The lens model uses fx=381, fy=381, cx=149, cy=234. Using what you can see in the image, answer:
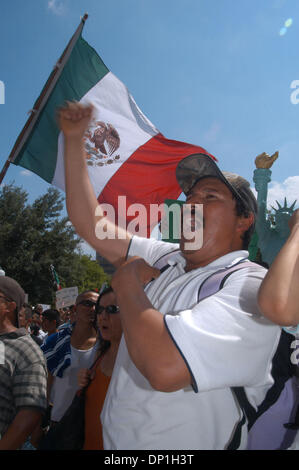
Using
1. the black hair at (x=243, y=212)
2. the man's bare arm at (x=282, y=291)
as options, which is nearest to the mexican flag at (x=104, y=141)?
the black hair at (x=243, y=212)

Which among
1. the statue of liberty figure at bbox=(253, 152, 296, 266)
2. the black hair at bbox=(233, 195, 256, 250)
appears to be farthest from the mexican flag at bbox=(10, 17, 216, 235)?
the black hair at bbox=(233, 195, 256, 250)

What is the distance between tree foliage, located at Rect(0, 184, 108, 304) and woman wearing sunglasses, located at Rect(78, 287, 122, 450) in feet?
89.6

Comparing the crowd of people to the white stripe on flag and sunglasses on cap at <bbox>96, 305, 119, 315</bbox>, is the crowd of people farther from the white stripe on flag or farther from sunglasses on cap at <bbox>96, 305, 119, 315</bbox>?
the white stripe on flag

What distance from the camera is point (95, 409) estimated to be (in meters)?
2.32

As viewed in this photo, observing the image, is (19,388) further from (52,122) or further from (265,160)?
(265,160)

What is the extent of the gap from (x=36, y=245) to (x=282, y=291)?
3182 centimetres

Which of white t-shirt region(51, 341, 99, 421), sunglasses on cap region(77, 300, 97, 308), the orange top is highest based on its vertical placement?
sunglasses on cap region(77, 300, 97, 308)

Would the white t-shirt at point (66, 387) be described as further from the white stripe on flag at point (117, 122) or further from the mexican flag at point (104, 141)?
the white stripe on flag at point (117, 122)

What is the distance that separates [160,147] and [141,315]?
404cm

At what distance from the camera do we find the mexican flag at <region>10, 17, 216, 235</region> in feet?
14.2

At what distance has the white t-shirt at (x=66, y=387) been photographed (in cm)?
334

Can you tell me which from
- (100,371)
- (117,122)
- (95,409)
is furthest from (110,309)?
(117,122)
